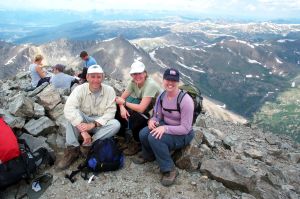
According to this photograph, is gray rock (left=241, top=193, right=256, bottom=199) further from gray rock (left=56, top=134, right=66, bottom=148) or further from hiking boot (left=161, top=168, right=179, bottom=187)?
gray rock (left=56, top=134, right=66, bottom=148)

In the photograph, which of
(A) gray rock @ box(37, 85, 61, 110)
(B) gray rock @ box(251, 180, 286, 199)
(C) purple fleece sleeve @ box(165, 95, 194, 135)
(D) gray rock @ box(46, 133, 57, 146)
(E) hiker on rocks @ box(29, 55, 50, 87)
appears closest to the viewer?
(C) purple fleece sleeve @ box(165, 95, 194, 135)

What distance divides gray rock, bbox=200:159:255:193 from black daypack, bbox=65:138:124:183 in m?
3.04

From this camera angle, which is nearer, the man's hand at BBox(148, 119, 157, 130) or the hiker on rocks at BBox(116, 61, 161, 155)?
the man's hand at BBox(148, 119, 157, 130)

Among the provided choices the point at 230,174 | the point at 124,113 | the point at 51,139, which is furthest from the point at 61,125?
the point at 230,174

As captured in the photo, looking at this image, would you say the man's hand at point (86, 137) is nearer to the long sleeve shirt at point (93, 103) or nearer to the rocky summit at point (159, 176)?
the long sleeve shirt at point (93, 103)

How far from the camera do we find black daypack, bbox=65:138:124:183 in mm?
10625

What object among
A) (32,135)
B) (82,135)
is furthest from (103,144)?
(32,135)

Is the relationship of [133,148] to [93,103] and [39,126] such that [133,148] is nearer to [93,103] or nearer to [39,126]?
[93,103]

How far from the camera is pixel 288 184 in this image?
12.7 metres

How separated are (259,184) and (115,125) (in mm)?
5300

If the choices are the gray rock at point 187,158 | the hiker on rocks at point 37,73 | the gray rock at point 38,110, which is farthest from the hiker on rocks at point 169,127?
the hiker on rocks at point 37,73

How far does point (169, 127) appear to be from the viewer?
10.0 m

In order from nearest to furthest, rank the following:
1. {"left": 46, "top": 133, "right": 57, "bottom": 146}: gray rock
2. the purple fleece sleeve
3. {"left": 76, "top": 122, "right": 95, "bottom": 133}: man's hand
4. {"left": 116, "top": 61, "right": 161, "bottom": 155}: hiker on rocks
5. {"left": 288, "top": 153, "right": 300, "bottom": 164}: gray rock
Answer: the purple fleece sleeve, {"left": 76, "top": 122, "right": 95, "bottom": 133}: man's hand, {"left": 116, "top": 61, "right": 161, "bottom": 155}: hiker on rocks, {"left": 46, "top": 133, "right": 57, "bottom": 146}: gray rock, {"left": 288, "top": 153, "right": 300, "bottom": 164}: gray rock

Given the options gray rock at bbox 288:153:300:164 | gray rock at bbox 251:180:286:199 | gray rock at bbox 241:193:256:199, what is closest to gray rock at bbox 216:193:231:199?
gray rock at bbox 241:193:256:199
